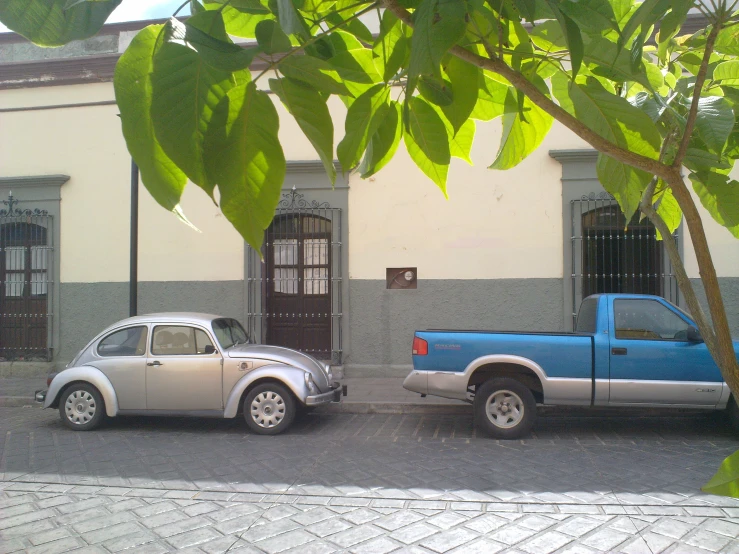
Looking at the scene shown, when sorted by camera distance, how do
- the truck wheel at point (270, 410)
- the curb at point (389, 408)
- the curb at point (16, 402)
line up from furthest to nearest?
1. the curb at point (16, 402)
2. the curb at point (389, 408)
3. the truck wheel at point (270, 410)

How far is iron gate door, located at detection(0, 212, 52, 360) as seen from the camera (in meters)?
13.7

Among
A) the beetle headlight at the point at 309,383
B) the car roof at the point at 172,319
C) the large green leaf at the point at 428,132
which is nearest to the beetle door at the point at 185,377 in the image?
the car roof at the point at 172,319

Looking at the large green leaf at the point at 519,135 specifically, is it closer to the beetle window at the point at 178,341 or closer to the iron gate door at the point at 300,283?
the beetle window at the point at 178,341

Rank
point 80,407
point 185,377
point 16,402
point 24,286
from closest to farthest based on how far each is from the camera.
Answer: point 185,377, point 80,407, point 16,402, point 24,286

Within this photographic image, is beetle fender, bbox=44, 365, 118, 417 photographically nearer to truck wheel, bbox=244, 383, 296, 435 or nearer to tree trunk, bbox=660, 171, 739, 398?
truck wheel, bbox=244, 383, 296, 435

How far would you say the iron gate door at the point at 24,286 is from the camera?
13.7 m

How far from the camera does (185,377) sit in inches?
350

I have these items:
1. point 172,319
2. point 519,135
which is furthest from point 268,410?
point 519,135

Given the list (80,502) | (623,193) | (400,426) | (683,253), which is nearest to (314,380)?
(400,426)

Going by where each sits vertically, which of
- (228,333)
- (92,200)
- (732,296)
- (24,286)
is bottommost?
(228,333)

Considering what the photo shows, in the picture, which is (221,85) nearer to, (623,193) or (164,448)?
(623,193)

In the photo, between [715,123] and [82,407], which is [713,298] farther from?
[82,407]

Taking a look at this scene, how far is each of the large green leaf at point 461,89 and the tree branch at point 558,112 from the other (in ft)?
0.25

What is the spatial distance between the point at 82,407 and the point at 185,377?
1499 mm
